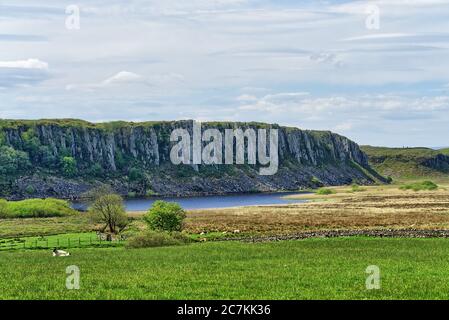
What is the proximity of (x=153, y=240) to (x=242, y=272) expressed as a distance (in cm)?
2576

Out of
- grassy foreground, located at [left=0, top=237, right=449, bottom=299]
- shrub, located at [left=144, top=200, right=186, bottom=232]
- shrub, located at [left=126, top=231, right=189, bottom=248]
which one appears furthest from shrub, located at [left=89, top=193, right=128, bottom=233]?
grassy foreground, located at [left=0, top=237, right=449, bottom=299]

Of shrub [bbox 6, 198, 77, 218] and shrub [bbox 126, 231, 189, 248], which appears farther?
shrub [bbox 6, 198, 77, 218]

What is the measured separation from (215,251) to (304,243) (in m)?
10.1

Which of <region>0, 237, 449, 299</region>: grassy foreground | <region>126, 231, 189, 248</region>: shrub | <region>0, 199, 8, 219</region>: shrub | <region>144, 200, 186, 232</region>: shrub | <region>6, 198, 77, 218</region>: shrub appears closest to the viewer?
<region>0, 237, 449, 299</region>: grassy foreground

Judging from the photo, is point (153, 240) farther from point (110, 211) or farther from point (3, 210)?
point (3, 210)

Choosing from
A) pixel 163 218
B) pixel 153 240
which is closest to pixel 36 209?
pixel 163 218

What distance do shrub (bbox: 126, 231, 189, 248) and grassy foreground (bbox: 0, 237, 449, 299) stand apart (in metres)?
5.43

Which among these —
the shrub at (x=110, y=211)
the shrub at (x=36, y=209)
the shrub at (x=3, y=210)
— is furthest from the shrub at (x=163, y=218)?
the shrub at (x=3, y=210)

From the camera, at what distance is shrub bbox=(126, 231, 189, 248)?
60.0m

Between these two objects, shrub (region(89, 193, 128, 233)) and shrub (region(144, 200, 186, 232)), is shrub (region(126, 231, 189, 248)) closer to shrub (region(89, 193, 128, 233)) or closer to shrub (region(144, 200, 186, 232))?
shrub (region(144, 200, 186, 232))

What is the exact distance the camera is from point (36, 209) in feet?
423

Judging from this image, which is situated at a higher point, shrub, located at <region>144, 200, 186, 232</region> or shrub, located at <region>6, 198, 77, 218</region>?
shrub, located at <region>144, 200, 186, 232</region>

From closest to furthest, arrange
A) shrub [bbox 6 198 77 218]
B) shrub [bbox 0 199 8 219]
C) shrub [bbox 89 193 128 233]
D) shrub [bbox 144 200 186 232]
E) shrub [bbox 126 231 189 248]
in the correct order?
shrub [bbox 126 231 189 248] → shrub [bbox 144 200 186 232] → shrub [bbox 89 193 128 233] → shrub [bbox 0 199 8 219] → shrub [bbox 6 198 77 218]

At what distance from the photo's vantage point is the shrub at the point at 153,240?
197 ft
